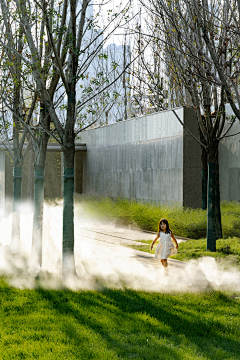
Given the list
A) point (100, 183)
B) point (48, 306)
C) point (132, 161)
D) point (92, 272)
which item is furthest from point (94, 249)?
point (100, 183)

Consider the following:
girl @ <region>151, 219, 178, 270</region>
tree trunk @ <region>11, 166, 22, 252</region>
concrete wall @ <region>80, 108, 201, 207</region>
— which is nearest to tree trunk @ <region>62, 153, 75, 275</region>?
girl @ <region>151, 219, 178, 270</region>

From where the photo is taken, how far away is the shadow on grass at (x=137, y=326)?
5023 mm

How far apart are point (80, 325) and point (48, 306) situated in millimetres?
1035

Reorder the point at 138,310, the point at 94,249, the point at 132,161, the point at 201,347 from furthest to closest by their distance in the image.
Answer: the point at 132,161, the point at 94,249, the point at 138,310, the point at 201,347

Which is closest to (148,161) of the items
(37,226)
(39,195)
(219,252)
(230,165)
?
(230,165)

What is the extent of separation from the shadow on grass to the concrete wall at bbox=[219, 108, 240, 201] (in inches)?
390

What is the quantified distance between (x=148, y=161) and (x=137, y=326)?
14.1m

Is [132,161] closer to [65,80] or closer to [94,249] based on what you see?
[94,249]

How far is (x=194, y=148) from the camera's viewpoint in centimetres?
1716

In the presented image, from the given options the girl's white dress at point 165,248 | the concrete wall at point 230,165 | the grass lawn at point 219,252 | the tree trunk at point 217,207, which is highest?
the concrete wall at point 230,165

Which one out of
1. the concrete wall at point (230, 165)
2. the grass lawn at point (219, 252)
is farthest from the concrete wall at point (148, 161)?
the grass lawn at point (219, 252)

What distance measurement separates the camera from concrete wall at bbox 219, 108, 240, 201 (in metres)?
16.6

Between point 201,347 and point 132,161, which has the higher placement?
point 132,161

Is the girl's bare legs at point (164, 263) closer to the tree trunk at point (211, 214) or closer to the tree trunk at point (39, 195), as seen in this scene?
the tree trunk at point (211, 214)
